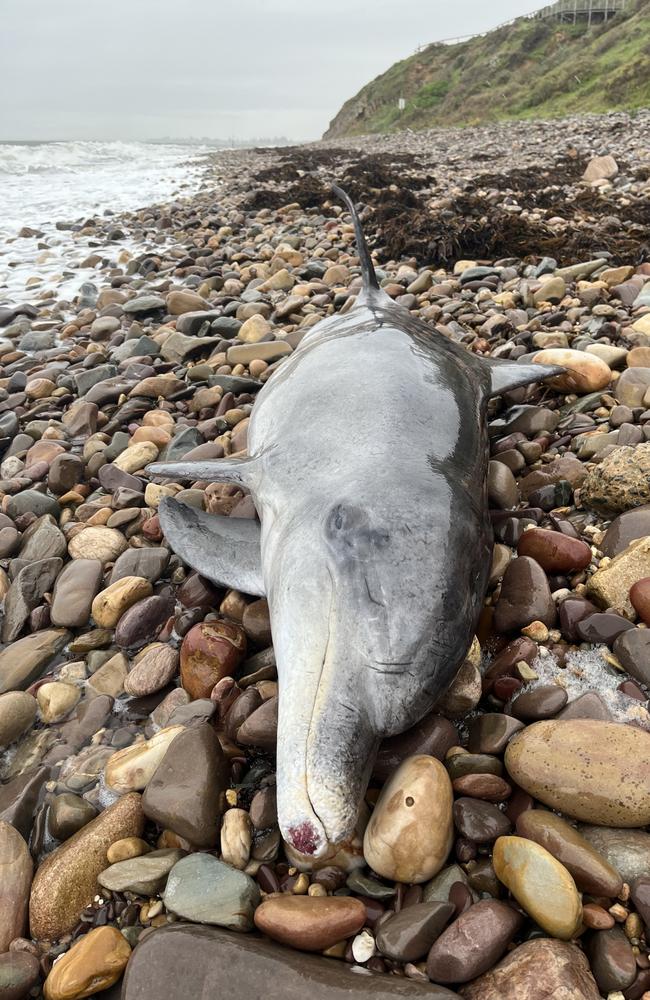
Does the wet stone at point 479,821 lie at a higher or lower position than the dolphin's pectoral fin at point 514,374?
lower

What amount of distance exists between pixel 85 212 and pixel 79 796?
1977cm

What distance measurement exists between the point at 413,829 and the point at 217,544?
1.93 meters

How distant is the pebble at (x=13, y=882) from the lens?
7.27 ft

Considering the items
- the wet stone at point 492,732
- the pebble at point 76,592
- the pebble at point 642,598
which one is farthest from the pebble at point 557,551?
the pebble at point 76,592

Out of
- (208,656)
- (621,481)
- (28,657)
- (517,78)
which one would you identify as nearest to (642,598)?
(621,481)

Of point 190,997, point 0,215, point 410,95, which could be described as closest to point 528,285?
point 190,997

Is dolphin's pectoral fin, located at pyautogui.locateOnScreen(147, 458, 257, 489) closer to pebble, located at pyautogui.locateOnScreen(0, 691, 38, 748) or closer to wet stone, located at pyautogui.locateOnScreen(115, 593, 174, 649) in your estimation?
wet stone, located at pyautogui.locateOnScreen(115, 593, 174, 649)

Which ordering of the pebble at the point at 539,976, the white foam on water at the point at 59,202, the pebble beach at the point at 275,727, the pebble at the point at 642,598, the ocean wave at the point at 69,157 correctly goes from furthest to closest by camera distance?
the ocean wave at the point at 69,157 → the white foam on water at the point at 59,202 → the pebble at the point at 642,598 → the pebble beach at the point at 275,727 → the pebble at the point at 539,976

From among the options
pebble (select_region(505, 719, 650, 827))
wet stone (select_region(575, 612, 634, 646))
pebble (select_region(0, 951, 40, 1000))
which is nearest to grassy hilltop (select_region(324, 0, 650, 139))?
wet stone (select_region(575, 612, 634, 646))

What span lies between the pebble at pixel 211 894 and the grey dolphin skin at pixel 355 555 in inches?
12.6

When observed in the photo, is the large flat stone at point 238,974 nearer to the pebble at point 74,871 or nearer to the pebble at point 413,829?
the pebble at point 413,829

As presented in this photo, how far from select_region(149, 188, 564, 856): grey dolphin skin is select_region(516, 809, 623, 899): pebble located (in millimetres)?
498

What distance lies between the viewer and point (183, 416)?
18.7 feet

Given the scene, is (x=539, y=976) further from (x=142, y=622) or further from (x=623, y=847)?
(x=142, y=622)
